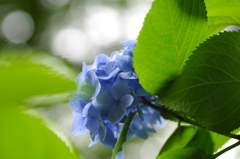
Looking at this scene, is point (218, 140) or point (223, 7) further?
point (218, 140)

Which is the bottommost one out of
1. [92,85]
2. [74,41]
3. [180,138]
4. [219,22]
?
[74,41]

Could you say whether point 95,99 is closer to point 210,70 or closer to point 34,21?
point 210,70

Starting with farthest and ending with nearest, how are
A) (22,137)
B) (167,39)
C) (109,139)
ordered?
(109,139) < (167,39) < (22,137)

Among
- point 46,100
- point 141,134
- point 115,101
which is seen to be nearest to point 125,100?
point 115,101

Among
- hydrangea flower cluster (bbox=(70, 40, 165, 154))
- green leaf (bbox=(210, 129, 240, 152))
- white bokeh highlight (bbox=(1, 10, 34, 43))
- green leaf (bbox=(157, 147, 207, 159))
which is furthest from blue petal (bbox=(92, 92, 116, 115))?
white bokeh highlight (bbox=(1, 10, 34, 43))

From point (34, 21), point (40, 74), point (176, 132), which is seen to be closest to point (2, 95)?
point (40, 74)

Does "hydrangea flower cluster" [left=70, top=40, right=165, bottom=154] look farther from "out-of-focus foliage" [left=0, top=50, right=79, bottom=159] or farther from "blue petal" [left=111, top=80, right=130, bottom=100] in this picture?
"out-of-focus foliage" [left=0, top=50, right=79, bottom=159]

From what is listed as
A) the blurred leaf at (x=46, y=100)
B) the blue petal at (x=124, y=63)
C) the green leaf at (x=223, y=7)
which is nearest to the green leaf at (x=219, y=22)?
the green leaf at (x=223, y=7)

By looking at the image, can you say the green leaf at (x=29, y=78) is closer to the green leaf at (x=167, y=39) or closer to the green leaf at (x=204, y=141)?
the green leaf at (x=167, y=39)

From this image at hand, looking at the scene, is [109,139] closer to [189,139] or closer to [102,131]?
[102,131]
